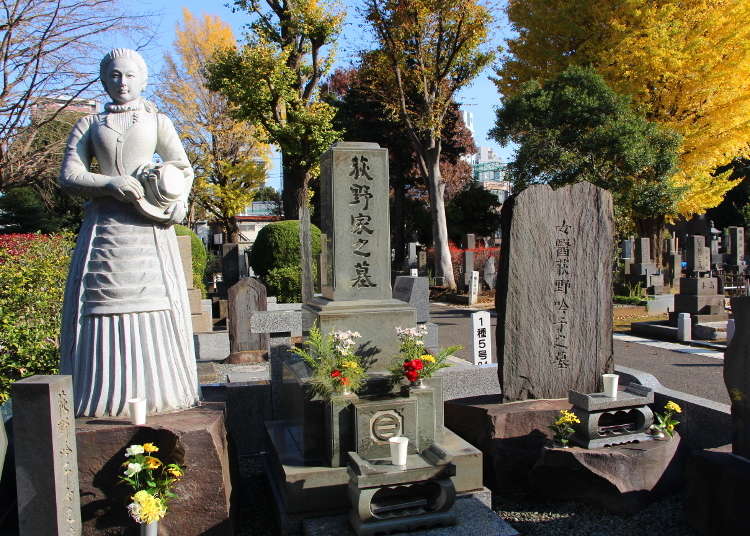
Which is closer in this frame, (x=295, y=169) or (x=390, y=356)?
(x=390, y=356)

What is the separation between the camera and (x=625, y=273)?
18703 mm

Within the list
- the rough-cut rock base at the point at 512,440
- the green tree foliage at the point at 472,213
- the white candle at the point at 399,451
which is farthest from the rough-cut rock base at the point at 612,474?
the green tree foliage at the point at 472,213

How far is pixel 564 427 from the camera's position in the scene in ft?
15.4

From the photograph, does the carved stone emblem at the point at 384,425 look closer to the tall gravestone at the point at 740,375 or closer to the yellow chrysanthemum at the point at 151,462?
the yellow chrysanthemum at the point at 151,462

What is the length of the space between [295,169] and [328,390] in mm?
13629

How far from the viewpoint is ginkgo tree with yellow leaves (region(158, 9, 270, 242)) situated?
84.8 feet

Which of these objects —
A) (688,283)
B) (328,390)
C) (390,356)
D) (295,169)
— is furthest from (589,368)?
(295,169)

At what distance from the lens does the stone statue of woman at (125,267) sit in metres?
3.97

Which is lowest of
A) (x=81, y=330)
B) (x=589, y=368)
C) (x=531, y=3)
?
(x=589, y=368)

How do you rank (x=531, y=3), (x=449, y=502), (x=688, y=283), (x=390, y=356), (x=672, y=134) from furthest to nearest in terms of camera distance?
(x=531, y=3), (x=672, y=134), (x=688, y=283), (x=390, y=356), (x=449, y=502)

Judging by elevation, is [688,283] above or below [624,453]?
above

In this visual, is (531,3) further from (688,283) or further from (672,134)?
(688,283)

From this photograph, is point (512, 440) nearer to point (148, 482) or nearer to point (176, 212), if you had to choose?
point (148, 482)

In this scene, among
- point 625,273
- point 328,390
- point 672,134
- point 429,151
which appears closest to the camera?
point 328,390
